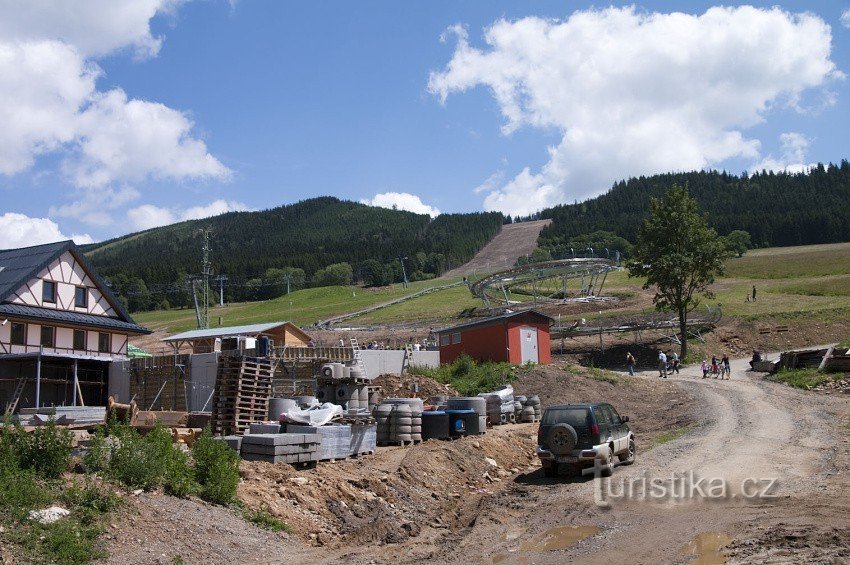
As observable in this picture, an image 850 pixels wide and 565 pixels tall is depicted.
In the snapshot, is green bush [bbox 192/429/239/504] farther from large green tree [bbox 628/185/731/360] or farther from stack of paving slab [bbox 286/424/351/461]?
large green tree [bbox 628/185/731/360]

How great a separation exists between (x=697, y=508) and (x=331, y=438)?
853 centimetres

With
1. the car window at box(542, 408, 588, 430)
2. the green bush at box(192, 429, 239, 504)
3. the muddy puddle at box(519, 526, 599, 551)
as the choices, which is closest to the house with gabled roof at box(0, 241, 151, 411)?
the green bush at box(192, 429, 239, 504)

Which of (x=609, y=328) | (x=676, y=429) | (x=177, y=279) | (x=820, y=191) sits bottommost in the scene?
(x=676, y=429)

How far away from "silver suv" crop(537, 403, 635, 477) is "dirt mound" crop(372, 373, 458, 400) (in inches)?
633

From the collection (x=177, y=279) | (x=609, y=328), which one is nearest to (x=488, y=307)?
(x=609, y=328)

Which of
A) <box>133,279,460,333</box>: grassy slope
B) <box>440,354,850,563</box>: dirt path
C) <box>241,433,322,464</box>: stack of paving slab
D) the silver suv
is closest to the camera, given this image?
<box>440,354,850,563</box>: dirt path

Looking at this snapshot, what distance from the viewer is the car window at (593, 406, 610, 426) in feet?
56.8

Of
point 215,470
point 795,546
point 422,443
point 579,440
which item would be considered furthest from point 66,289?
point 795,546

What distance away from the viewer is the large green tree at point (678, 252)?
51156 millimetres

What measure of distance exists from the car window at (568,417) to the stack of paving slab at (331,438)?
4.97 meters

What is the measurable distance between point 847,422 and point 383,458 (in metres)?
15.0

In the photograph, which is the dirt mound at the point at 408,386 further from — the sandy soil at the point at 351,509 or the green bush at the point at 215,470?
the green bush at the point at 215,470

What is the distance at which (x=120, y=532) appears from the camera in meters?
10.9

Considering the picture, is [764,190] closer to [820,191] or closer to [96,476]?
[820,191]
